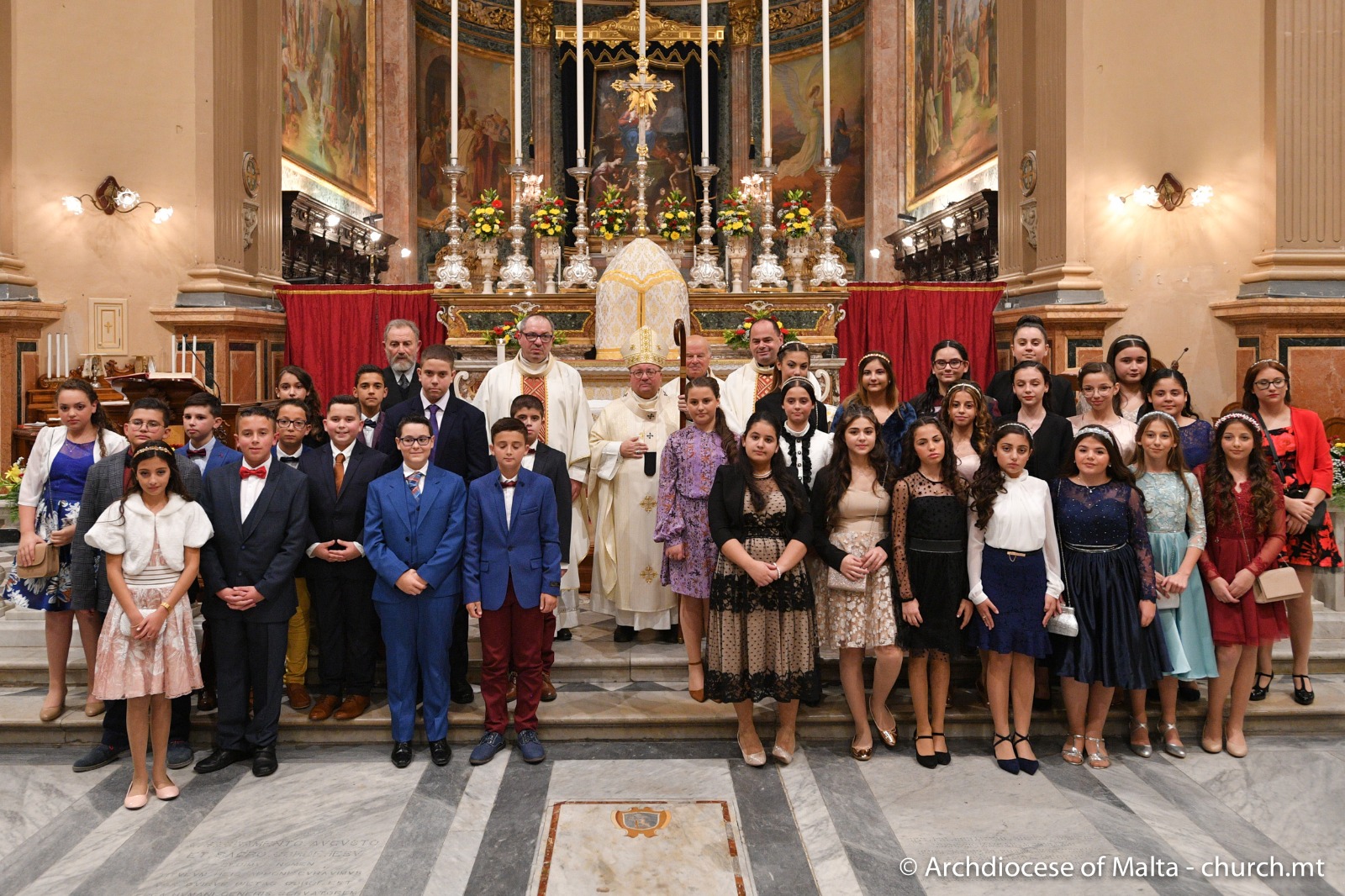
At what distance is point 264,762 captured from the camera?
4.19 metres

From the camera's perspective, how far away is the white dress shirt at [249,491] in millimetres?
4223

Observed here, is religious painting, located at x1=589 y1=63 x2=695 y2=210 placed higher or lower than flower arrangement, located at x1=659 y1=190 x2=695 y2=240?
higher

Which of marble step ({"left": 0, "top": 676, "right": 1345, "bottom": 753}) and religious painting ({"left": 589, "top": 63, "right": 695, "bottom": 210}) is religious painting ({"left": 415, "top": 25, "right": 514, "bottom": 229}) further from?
marble step ({"left": 0, "top": 676, "right": 1345, "bottom": 753})

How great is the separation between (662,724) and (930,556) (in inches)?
60.0

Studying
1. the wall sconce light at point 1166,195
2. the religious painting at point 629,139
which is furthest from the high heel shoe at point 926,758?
the religious painting at point 629,139

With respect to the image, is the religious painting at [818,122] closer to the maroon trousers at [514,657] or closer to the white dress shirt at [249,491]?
the maroon trousers at [514,657]

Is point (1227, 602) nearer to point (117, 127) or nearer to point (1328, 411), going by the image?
point (1328, 411)

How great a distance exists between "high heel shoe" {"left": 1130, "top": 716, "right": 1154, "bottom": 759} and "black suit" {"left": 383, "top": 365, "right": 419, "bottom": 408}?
13.5ft

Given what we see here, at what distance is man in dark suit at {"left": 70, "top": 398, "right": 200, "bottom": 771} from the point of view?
4.18 m

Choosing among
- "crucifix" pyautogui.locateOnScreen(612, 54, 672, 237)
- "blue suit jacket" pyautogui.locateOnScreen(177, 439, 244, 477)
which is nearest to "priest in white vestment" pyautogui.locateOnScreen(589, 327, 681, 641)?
"blue suit jacket" pyautogui.locateOnScreen(177, 439, 244, 477)

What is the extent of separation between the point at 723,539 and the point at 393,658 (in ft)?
5.29

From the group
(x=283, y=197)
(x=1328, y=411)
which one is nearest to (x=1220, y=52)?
(x=1328, y=411)

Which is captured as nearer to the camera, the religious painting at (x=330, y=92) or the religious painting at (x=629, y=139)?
the religious painting at (x=330, y=92)

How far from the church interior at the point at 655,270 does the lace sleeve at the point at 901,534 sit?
2.63 ft
